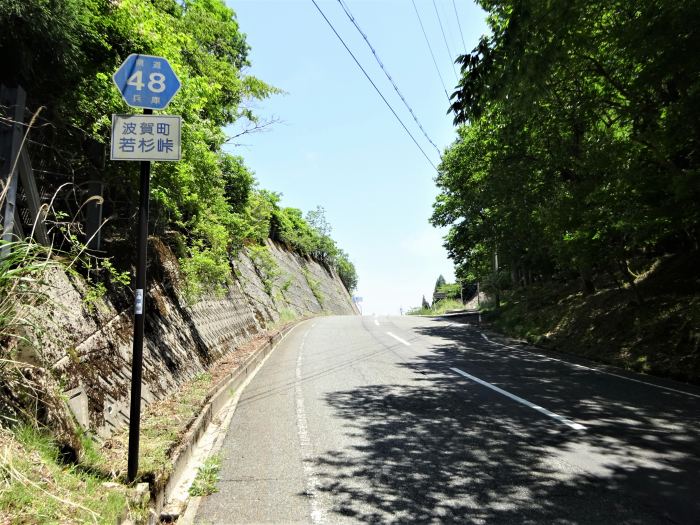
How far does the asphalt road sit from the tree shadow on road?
18 millimetres

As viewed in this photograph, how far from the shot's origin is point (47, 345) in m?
4.18

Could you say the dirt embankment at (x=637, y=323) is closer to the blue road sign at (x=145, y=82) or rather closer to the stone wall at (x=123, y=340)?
the stone wall at (x=123, y=340)

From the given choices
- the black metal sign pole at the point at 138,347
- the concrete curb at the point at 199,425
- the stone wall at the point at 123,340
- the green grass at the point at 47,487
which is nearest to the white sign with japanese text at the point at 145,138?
the black metal sign pole at the point at 138,347

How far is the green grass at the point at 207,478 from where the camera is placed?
3935 millimetres

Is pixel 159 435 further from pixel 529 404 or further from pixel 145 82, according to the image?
pixel 529 404

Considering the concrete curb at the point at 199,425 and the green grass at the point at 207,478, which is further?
the green grass at the point at 207,478

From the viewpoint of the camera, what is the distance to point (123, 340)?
5691mm

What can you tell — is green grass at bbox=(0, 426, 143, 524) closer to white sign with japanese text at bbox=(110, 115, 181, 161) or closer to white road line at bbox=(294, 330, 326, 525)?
white road line at bbox=(294, 330, 326, 525)

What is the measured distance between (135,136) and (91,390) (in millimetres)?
2720

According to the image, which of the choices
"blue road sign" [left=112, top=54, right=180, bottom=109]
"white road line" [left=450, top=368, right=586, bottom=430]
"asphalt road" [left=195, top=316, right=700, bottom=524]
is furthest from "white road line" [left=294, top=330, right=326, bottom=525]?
"blue road sign" [left=112, top=54, right=180, bottom=109]

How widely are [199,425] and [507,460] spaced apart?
3.66m

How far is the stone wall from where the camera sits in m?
4.34

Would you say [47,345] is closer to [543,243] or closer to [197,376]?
[197,376]

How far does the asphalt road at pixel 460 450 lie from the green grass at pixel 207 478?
8 cm
